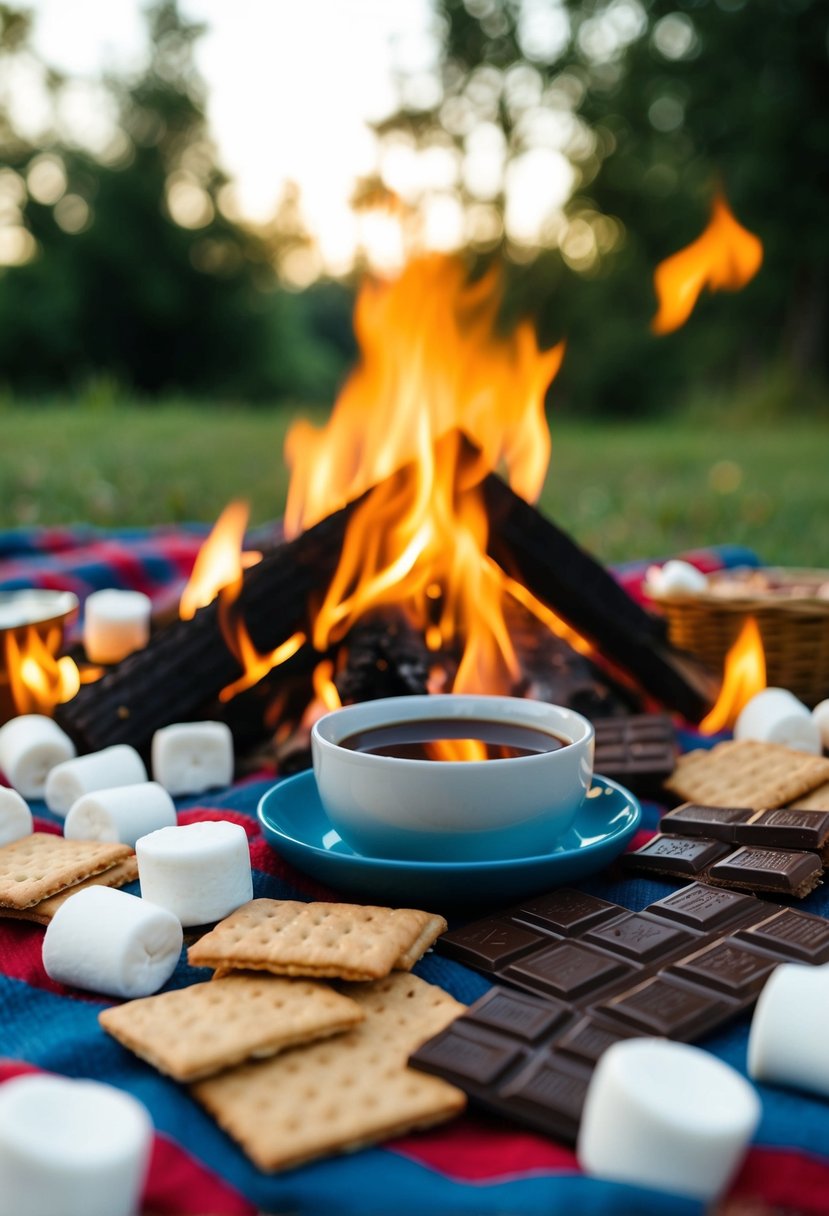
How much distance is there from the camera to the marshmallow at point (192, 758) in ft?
8.92

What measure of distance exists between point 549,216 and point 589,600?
2011 cm

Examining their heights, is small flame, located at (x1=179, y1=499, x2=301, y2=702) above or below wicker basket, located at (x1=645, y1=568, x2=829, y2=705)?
above

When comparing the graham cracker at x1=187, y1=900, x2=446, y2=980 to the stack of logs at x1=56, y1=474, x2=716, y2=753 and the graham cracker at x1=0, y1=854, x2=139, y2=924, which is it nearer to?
the graham cracker at x1=0, y1=854, x2=139, y2=924

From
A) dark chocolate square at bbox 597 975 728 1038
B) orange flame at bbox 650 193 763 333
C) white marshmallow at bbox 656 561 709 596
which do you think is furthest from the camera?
white marshmallow at bbox 656 561 709 596

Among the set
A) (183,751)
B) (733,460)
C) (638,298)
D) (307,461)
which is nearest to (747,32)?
(638,298)

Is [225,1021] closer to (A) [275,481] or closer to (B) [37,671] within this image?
(B) [37,671]

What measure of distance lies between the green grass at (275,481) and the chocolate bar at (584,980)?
12.7 feet

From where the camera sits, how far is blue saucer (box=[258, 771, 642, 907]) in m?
1.82

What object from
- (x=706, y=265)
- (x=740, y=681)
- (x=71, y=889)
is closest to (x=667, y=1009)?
(x=71, y=889)

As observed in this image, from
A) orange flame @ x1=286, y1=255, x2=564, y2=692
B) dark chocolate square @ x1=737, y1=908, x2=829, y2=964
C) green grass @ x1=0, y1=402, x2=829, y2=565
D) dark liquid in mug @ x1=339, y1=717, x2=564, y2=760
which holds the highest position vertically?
orange flame @ x1=286, y1=255, x2=564, y2=692

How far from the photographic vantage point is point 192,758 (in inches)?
109

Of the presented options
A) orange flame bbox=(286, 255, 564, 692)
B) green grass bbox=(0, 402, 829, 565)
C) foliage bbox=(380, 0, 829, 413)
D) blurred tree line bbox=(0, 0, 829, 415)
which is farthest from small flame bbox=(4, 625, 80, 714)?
blurred tree line bbox=(0, 0, 829, 415)

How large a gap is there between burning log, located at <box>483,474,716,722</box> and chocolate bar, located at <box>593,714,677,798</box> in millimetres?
403

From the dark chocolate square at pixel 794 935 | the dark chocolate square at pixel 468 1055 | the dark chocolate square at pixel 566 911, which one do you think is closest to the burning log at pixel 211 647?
the dark chocolate square at pixel 566 911
